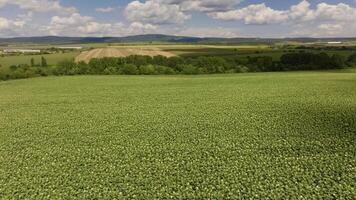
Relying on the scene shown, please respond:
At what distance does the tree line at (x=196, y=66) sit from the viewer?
83312mm

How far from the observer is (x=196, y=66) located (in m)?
86.8

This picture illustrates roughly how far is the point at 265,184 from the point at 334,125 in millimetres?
11233

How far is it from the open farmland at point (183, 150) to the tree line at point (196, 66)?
51885mm

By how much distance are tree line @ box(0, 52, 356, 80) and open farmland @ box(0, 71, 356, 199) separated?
51.9 meters

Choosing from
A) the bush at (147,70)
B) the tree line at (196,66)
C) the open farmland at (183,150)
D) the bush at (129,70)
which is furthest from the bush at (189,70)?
the open farmland at (183,150)

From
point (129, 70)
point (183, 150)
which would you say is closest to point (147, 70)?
point (129, 70)

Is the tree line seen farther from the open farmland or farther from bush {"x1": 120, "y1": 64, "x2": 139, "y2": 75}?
the open farmland

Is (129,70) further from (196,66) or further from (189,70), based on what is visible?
(196,66)

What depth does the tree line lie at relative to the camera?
83.3 meters

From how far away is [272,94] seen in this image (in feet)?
123

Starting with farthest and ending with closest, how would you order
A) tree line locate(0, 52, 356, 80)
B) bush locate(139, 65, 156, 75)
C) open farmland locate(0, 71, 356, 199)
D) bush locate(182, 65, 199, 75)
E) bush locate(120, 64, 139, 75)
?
1. bush locate(139, 65, 156, 75)
2. bush locate(120, 64, 139, 75)
3. tree line locate(0, 52, 356, 80)
4. bush locate(182, 65, 199, 75)
5. open farmland locate(0, 71, 356, 199)

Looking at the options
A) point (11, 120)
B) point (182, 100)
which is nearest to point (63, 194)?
point (11, 120)

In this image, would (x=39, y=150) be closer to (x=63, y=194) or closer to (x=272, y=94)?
(x=63, y=194)

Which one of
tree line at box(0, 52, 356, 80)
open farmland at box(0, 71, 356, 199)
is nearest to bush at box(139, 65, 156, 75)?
tree line at box(0, 52, 356, 80)
